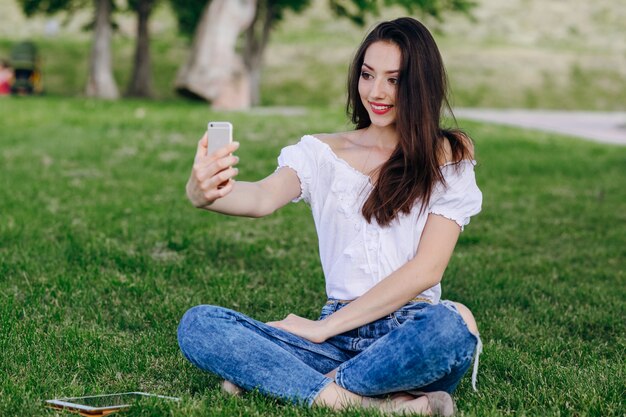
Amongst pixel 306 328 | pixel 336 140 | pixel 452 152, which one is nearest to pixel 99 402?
pixel 306 328

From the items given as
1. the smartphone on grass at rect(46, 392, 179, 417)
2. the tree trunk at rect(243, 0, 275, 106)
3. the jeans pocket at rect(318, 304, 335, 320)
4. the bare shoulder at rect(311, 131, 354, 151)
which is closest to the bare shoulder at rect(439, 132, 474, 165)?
the bare shoulder at rect(311, 131, 354, 151)

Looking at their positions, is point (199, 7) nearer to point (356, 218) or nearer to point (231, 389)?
point (356, 218)

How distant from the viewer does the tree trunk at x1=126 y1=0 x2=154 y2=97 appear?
29.1m

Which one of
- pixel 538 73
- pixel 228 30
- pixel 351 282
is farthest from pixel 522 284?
pixel 538 73

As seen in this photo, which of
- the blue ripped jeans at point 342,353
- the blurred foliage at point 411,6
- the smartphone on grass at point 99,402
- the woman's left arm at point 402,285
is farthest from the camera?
the blurred foliage at point 411,6

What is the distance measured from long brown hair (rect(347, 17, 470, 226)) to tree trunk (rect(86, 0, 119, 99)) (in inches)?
885

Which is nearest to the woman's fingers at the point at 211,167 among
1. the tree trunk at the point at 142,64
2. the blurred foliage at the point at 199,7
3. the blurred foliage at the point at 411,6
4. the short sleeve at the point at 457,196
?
the short sleeve at the point at 457,196

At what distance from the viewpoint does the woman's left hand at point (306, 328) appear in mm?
3838

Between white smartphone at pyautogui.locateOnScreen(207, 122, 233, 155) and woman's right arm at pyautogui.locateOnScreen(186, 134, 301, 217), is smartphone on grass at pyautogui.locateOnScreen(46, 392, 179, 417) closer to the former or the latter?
woman's right arm at pyautogui.locateOnScreen(186, 134, 301, 217)

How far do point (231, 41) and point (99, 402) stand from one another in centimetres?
1793

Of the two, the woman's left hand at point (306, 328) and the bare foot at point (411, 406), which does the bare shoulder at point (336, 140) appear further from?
the bare foot at point (411, 406)

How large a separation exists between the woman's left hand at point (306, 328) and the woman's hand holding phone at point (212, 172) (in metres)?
0.79

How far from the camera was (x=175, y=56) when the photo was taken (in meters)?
38.3

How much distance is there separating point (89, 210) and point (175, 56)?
30919 millimetres
